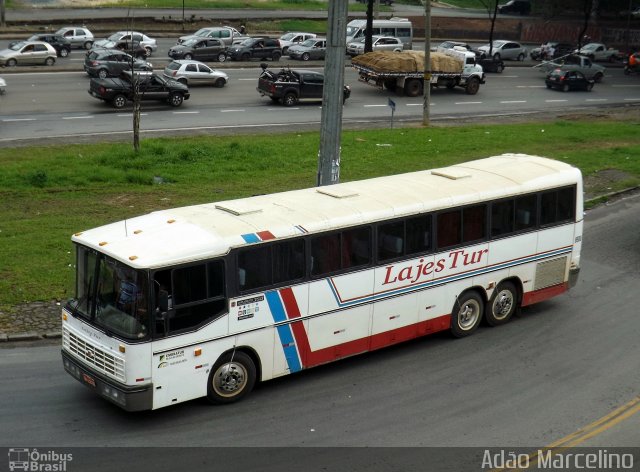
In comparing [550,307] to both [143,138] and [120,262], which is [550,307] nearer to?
[120,262]

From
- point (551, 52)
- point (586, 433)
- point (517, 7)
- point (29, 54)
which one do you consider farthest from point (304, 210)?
point (517, 7)

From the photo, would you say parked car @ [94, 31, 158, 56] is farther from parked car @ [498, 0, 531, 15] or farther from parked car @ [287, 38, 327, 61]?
parked car @ [498, 0, 531, 15]

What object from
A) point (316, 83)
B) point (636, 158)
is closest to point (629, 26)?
point (316, 83)

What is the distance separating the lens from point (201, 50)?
5191 cm

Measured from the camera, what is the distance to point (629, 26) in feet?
262

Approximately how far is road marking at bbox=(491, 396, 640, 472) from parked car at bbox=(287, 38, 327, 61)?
44403 millimetres

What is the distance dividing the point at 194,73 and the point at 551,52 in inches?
1272

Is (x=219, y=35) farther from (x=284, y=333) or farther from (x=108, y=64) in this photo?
(x=284, y=333)

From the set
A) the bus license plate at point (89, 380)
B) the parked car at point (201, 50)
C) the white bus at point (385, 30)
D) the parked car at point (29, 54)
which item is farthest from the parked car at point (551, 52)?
the bus license plate at point (89, 380)

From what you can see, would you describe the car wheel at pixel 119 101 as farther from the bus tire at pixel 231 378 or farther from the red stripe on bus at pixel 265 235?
the bus tire at pixel 231 378

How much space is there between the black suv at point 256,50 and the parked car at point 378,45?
5.16m

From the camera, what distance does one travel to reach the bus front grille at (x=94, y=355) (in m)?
11.7

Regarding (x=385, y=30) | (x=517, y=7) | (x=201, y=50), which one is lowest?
(x=201, y=50)

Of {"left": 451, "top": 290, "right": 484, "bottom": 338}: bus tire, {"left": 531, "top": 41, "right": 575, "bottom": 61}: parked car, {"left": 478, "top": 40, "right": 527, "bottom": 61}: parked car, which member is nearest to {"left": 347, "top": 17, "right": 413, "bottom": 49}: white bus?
{"left": 478, "top": 40, "right": 527, "bottom": 61}: parked car
